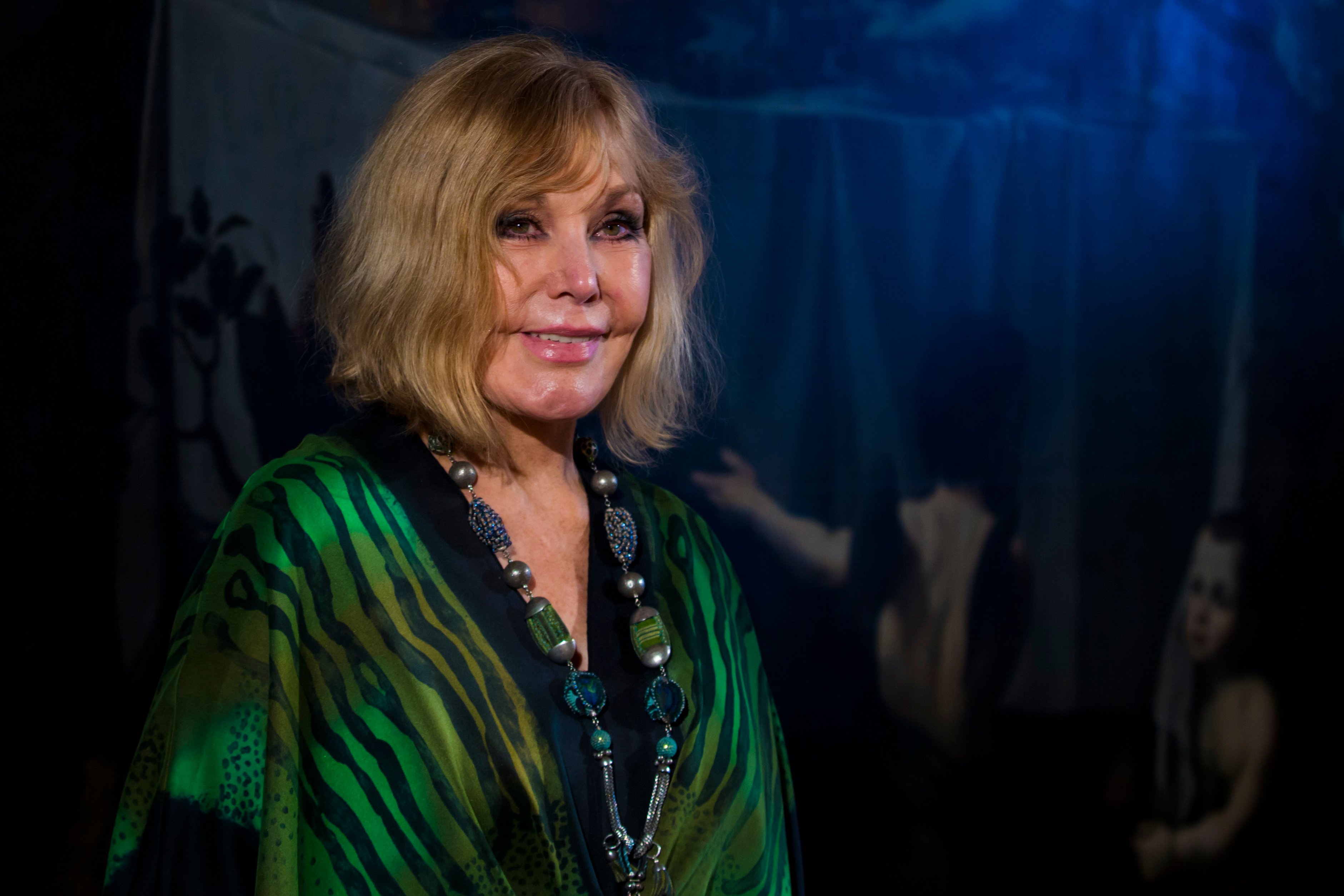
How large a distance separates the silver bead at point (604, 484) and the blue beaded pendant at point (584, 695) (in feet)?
0.77

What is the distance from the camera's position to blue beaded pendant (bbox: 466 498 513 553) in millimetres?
1086

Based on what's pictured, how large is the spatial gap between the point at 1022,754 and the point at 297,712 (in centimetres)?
190

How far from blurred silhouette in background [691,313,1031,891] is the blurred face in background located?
0.41 meters

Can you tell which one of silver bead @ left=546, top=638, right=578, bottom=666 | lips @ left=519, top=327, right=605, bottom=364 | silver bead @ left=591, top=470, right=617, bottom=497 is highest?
lips @ left=519, top=327, right=605, bottom=364

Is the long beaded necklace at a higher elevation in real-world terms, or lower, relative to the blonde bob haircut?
lower

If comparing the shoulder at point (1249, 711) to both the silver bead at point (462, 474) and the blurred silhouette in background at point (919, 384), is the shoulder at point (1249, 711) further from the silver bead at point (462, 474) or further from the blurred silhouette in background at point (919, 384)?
the silver bead at point (462, 474)

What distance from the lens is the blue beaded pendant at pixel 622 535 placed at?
1.20 m

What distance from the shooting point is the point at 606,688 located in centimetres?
111

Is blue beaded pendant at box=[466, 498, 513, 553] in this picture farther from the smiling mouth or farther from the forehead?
the forehead

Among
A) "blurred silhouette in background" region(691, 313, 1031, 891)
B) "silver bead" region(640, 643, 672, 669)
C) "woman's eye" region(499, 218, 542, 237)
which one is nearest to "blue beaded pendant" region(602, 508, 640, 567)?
"silver bead" region(640, 643, 672, 669)

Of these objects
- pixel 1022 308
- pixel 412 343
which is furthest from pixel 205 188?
pixel 1022 308

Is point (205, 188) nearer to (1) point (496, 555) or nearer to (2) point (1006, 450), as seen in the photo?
(1) point (496, 555)

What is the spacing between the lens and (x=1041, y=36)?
238 cm

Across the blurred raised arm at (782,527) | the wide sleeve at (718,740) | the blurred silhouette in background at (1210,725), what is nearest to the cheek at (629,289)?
the wide sleeve at (718,740)
